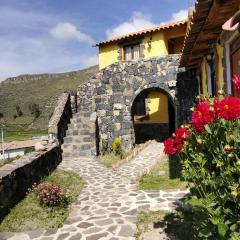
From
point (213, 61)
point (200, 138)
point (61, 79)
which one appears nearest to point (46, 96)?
point (61, 79)

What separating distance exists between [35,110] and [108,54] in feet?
170

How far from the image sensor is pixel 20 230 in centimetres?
662

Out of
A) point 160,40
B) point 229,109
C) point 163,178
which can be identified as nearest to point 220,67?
point 163,178

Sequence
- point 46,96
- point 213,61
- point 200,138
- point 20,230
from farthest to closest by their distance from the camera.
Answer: point 46,96 < point 213,61 < point 20,230 < point 200,138

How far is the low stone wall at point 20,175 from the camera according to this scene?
7398 millimetres

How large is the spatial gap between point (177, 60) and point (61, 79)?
70.1 m

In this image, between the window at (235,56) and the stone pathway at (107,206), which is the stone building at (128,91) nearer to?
the stone pathway at (107,206)

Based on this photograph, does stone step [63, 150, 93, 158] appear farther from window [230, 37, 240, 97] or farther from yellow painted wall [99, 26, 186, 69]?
window [230, 37, 240, 97]

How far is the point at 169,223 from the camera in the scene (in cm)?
646

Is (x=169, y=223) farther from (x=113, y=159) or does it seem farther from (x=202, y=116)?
(x=113, y=159)

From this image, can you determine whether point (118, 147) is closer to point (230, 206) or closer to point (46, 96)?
point (230, 206)

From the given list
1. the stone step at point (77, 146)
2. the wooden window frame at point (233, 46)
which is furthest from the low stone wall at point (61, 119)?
the wooden window frame at point (233, 46)

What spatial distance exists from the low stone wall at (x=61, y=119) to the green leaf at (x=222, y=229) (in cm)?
1150

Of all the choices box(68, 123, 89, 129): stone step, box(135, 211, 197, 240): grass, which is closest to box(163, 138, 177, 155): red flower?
box(135, 211, 197, 240): grass
